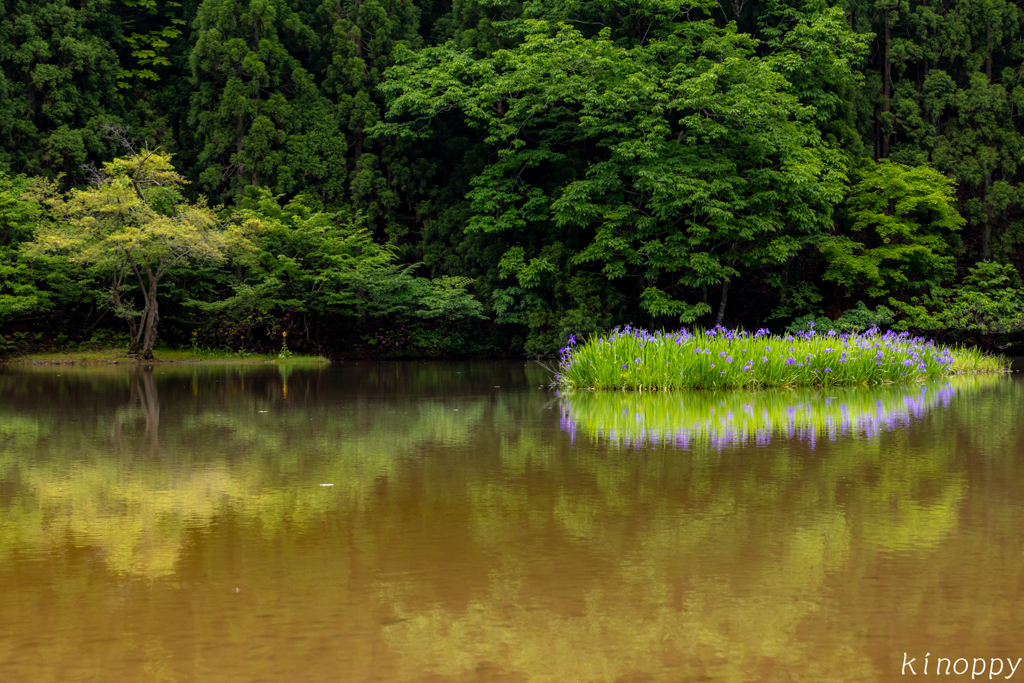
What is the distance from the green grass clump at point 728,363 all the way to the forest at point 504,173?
7.81 meters

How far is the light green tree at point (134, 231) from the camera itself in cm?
2164

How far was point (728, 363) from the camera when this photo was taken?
507 inches

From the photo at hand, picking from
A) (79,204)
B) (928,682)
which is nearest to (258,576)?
(928,682)

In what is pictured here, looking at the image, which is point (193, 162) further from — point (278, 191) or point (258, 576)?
point (258, 576)

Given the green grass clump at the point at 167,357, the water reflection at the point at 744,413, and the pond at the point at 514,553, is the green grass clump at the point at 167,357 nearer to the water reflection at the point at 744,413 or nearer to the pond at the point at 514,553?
the water reflection at the point at 744,413

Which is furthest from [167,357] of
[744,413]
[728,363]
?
[744,413]

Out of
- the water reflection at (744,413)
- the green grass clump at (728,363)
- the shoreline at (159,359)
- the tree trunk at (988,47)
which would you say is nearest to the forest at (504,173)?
the tree trunk at (988,47)

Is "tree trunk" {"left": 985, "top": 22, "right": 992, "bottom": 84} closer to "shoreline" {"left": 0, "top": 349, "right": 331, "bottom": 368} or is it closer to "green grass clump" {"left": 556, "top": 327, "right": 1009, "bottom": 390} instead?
"green grass clump" {"left": 556, "top": 327, "right": 1009, "bottom": 390}

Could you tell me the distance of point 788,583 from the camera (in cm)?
353

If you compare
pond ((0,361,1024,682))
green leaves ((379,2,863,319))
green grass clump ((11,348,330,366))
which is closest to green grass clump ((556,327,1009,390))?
pond ((0,361,1024,682))

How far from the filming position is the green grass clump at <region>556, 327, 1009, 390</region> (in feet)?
42.3

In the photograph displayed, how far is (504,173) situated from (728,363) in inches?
562

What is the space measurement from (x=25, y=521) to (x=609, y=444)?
4099 millimetres

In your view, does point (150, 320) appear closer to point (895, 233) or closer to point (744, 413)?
point (744, 413)
